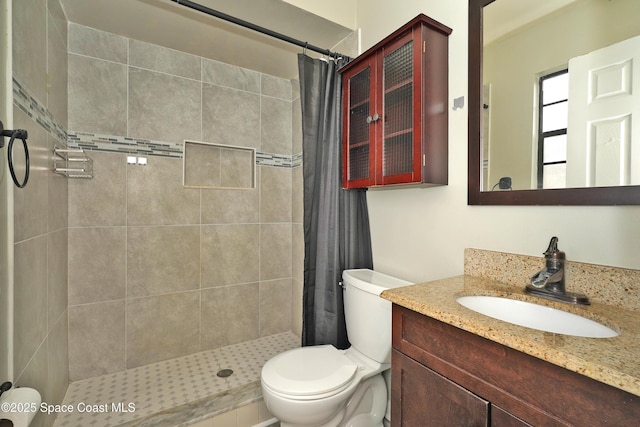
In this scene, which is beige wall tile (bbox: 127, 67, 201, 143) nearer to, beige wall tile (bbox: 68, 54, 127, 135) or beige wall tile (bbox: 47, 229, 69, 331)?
beige wall tile (bbox: 68, 54, 127, 135)

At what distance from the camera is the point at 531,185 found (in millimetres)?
1013

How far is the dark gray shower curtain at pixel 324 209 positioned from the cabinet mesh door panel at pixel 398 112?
0.34 meters

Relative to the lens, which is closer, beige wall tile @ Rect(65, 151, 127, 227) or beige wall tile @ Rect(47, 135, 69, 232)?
beige wall tile @ Rect(47, 135, 69, 232)

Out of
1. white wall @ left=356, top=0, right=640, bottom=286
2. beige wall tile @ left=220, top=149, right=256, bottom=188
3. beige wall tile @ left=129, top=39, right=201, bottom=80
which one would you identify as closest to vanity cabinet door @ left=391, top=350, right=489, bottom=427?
white wall @ left=356, top=0, right=640, bottom=286

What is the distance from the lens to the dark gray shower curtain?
1.61 meters

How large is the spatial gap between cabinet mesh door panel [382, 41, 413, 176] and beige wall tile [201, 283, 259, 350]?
5.16 ft

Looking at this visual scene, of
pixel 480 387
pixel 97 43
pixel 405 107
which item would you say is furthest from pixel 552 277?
pixel 97 43

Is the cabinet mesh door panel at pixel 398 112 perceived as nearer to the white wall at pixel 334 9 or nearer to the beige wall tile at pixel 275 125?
the white wall at pixel 334 9

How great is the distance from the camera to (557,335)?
2.06 ft

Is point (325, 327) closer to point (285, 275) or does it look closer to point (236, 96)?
point (285, 275)

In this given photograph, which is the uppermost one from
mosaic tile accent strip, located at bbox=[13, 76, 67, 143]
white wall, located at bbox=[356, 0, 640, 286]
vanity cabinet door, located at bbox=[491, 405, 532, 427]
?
mosaic tile accent strip, located at bbox=[13, 76, 67, 143]

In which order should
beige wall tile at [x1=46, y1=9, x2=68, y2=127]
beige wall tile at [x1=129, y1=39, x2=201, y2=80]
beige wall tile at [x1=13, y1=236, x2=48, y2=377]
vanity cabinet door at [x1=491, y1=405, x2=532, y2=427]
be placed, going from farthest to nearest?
beige wall tile at [x1=129, y1=39, x2=201, y2=80]
beige wall tile at [x1=46, y1=9, x2=68, y2=127]
beige wall tile at [x1=13, y1=236, x2=48, y2=377]
vanity cabinet door at [x1=491, y1=405, x2=532, y2=427]

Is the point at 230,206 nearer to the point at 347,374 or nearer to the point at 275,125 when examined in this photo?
the point at 275,125

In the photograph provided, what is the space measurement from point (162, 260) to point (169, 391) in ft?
2.71
